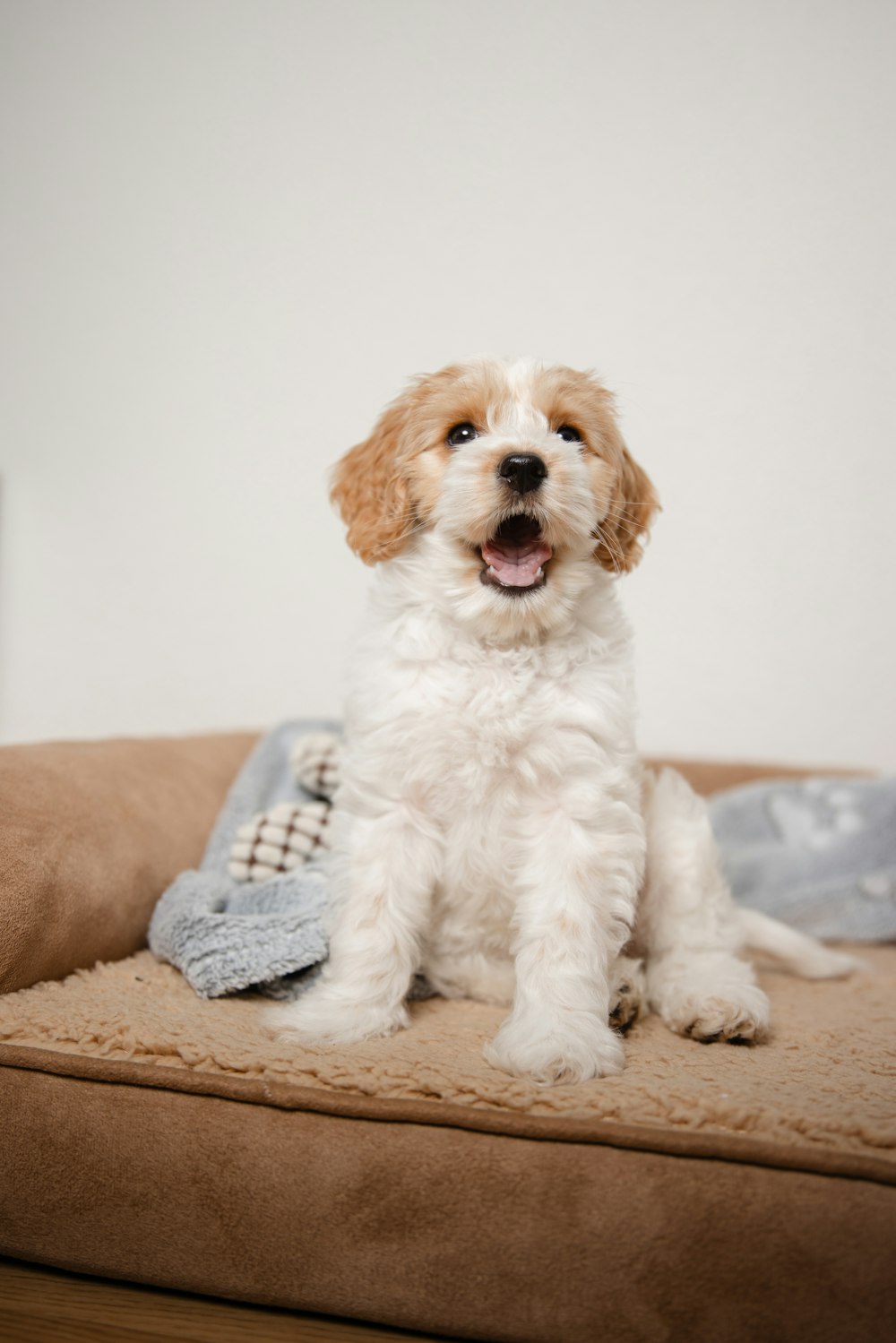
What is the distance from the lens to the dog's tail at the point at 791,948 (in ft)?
9.32

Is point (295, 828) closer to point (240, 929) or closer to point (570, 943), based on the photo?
point (240, 929)

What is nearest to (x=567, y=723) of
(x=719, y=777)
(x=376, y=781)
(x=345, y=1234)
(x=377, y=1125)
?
(x=376, y=781)

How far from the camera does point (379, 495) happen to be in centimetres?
233

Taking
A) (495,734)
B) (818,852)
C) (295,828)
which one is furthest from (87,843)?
(818,852)

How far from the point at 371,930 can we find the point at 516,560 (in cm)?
88

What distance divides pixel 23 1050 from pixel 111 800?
0.97m

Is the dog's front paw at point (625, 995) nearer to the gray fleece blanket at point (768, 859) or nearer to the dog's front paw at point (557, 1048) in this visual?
the dog's front paw at point (557, 1048)

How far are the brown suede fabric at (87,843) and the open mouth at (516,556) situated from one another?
4.09 ft

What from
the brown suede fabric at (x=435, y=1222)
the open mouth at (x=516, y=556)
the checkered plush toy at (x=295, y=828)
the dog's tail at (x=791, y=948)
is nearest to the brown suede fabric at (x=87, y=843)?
the checkered plush toy at (x=295, y=828)

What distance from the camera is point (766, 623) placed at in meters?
4.14

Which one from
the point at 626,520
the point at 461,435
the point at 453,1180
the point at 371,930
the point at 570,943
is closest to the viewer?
the point at 453,1180

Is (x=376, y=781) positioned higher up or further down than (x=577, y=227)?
further down

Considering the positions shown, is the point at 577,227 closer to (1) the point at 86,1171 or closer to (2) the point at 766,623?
(2) the point at 766,623

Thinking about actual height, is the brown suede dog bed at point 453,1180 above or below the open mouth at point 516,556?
below
